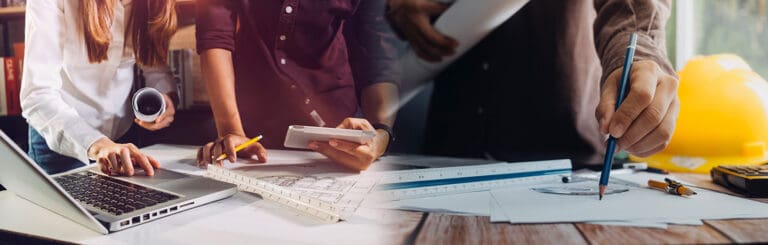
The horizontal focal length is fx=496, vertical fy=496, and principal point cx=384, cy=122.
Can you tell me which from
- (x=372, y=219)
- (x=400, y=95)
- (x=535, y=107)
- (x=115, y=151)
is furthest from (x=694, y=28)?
(x=115, y=151)

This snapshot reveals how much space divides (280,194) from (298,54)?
15 centimetres

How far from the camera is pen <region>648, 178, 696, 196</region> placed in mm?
488

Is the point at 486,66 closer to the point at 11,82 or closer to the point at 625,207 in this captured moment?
the point at 625,207

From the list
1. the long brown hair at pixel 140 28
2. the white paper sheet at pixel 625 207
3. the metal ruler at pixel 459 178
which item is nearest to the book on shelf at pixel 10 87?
the long brown hair at pixel 140 28

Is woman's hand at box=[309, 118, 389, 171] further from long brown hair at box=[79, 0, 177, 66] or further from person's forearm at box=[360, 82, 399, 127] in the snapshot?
long brown hair at box=[79, 0, 177, 66]

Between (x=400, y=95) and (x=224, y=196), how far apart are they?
22 centimetres

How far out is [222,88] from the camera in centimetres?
55

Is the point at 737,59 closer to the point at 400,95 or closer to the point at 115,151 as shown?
the point at 400,95

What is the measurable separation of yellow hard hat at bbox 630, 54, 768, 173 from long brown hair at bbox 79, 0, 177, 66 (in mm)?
645

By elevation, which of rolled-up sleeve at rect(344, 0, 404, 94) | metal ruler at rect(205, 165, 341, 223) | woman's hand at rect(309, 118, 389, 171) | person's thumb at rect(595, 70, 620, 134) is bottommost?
metal ruler at rect(205, 165, 341, 223)

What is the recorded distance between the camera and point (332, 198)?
1.56 ft

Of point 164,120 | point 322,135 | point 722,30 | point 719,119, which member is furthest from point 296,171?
point 722,30

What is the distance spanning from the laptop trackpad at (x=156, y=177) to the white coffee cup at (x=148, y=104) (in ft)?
A: 0.21

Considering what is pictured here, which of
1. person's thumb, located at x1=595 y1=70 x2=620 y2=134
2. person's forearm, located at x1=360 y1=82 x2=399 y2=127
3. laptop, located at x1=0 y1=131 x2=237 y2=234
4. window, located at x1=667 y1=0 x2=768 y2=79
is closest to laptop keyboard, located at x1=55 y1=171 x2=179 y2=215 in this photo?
laptop, located at x1=0 y1=131 x2=237 y2=234
